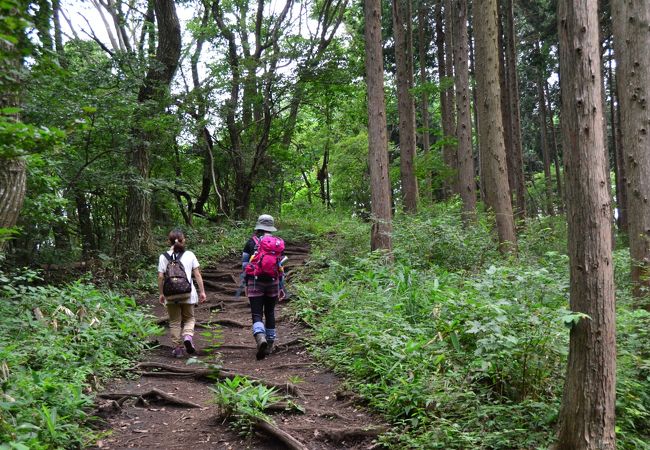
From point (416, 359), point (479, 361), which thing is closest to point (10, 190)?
point (416, 359)

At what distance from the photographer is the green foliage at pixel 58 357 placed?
4.48 meters

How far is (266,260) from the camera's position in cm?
759

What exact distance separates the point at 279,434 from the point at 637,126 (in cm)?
695

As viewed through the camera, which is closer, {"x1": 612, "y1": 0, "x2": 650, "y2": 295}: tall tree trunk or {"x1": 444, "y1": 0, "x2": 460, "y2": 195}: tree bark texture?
{"x1": 612, "y1": 0, "x2": 650, "y2": 295}: tall tree trunk

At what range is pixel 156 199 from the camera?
17.3 meters

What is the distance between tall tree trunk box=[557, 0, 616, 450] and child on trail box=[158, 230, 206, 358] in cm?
555

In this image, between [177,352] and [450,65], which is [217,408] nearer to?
[177,352]

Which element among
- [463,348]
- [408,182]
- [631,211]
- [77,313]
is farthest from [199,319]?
[408,182]

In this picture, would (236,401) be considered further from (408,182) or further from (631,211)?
(408,182)

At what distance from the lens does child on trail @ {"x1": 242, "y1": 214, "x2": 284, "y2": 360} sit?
25.0ft

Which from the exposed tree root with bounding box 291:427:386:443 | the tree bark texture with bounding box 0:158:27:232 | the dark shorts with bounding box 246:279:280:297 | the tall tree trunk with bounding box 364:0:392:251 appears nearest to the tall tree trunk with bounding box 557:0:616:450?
the exposed tree root with bounding box 291:427:386:443

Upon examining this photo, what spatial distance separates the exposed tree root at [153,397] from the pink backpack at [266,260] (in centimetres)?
218

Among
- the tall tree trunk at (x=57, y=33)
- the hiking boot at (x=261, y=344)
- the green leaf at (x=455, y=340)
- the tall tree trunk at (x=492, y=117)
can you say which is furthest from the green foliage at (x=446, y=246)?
the tall tree trunk at (x=57, y=33)

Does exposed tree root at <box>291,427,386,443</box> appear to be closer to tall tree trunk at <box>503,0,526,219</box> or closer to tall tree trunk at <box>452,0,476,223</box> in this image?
tall tree trunk at <box>452,0,476,223</box>
